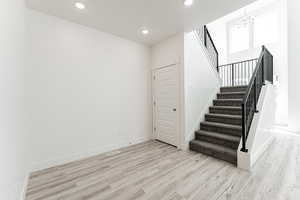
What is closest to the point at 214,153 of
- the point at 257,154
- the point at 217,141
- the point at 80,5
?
the point at 217,141

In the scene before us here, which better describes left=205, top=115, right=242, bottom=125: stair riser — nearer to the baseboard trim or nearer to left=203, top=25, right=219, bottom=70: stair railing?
the baseboard trim

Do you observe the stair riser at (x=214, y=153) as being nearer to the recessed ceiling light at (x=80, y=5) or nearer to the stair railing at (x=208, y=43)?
the stair railing at (x=208, y=43)

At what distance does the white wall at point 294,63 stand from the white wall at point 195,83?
118 inches

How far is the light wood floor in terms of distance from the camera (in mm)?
1741

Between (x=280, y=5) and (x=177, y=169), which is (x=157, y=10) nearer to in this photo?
(x=177, y=169)

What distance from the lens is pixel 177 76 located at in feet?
11.0

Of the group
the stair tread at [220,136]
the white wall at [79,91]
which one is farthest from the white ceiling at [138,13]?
the stair tread at [220,136]

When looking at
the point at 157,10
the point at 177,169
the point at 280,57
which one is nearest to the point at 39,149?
the point at 177,169

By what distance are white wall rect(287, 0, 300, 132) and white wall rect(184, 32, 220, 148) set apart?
9.82 feet

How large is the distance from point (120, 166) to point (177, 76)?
241cm

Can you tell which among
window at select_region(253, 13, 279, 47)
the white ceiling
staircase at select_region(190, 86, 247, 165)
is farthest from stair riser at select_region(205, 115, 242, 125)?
window at select_region(253, 13, 279, 47)

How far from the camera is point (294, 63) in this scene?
14.7 ft

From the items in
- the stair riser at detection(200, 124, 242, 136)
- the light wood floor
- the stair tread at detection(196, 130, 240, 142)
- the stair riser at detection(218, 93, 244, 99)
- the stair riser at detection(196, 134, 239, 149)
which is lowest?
the light wood floor

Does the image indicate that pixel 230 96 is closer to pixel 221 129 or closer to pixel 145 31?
pixel 221 129
